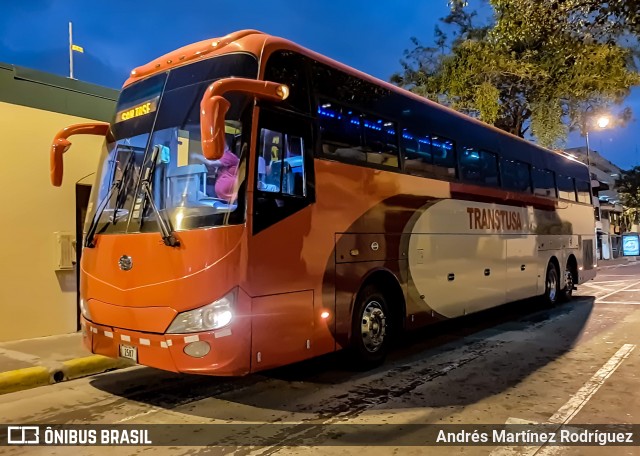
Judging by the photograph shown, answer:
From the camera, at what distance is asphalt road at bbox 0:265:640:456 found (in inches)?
177

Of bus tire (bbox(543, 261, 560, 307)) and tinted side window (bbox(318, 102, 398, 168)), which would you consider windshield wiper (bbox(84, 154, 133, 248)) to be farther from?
bus tire (bbox(543, 261, 560, 307))

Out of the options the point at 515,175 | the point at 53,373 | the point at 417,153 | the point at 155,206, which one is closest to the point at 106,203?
the point at 155,206

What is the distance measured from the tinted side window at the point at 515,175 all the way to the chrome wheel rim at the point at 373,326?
4.94 meters

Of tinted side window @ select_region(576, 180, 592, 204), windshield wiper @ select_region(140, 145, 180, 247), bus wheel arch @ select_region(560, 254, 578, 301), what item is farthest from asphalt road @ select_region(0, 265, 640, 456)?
tinted side window @ select_region(576, 180, 592, 204)

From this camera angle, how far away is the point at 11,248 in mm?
8383

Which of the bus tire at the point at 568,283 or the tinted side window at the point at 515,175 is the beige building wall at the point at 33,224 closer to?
the tinted side window at the point at 515,175

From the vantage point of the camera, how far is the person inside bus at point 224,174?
16.1 ft

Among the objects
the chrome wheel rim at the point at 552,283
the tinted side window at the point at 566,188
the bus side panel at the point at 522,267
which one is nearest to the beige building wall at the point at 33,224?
the bus side panel at the point at 522,267

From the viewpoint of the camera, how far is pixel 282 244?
5.35 meters

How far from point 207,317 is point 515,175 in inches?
329

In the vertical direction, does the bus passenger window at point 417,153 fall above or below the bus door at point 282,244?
above

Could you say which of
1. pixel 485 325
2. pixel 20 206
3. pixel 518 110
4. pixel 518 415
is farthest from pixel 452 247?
pixel 518 110

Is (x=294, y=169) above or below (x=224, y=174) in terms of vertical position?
above

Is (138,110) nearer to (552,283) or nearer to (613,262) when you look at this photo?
(552,283)
